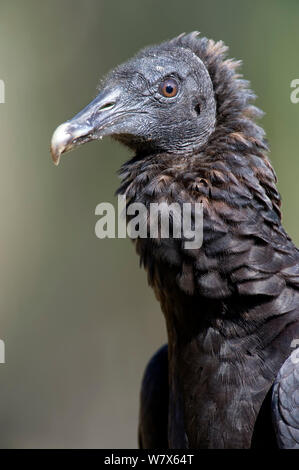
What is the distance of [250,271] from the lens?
11.2ft

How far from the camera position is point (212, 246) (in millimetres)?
3449

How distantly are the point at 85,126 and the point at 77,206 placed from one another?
190 inches

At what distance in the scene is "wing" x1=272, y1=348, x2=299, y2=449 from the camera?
3.23 metres

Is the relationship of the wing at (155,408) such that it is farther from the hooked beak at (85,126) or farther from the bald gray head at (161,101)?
the hooked beak at (85,126)

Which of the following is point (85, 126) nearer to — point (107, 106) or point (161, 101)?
point (107, 106)

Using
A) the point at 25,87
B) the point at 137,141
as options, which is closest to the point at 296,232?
the point at 25,87

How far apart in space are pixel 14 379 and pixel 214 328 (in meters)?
5.00

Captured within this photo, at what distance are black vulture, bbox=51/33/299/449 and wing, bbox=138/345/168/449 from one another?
54cm

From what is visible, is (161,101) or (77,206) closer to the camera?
(161,101)

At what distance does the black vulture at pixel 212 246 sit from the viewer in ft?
11.3

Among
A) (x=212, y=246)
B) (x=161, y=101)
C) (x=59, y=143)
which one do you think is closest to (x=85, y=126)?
(x=59, y=143)

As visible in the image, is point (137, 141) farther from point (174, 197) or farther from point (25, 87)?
point (25, 87)
